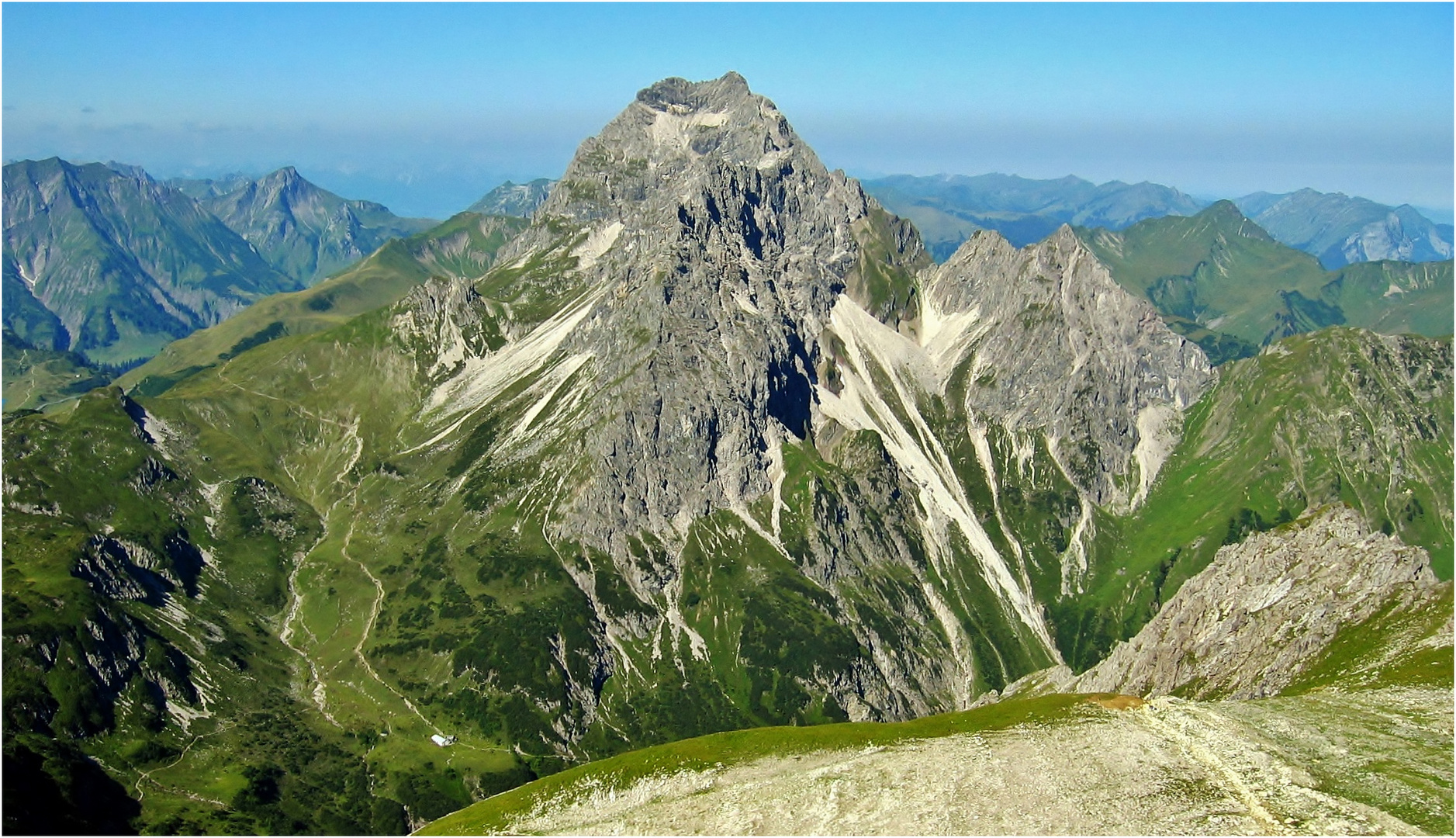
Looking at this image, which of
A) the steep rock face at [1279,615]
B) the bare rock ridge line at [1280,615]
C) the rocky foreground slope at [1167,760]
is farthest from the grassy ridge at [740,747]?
the bare rock ridge line at [1280,615]

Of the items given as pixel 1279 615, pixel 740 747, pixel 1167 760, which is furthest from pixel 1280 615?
pixel 740 747

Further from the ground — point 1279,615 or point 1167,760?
point 1167,760

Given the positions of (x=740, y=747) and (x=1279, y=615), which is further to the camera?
(x=1279, y=615)

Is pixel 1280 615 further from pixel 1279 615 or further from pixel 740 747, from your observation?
pixel 740 747

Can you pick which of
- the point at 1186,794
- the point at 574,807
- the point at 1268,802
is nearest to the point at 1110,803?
the point at 1186,794

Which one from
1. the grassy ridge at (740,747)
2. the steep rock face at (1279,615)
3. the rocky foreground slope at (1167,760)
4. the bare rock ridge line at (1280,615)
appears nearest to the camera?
the rocky foreground slope at (1167,760)

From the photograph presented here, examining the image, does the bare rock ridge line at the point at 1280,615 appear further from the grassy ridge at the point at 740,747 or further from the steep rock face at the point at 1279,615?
the grassy ridge at the point at 740,747

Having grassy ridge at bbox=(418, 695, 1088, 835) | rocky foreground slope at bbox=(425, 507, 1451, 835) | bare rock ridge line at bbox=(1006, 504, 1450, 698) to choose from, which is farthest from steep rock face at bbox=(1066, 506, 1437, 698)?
grassy ridge at bbox=(418, 695, 1088, 835)

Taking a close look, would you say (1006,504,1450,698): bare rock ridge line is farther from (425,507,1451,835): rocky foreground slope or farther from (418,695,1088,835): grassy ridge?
(418,695,1088,835): grassy ridge
